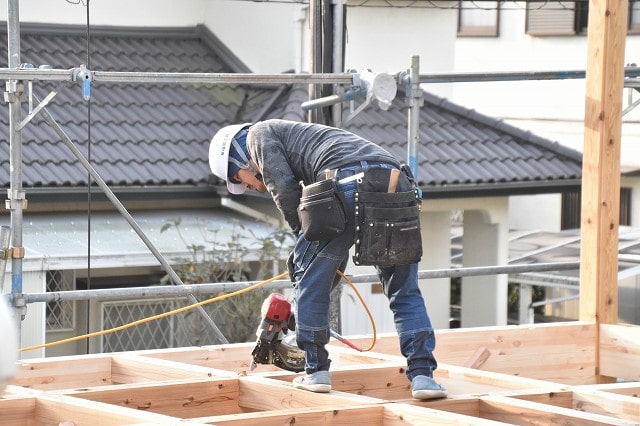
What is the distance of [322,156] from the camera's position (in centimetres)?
418

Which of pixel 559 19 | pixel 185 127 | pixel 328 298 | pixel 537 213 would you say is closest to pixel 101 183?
pixel 328 298

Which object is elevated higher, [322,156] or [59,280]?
[322,156]

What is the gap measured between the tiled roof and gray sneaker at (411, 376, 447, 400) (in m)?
4.81

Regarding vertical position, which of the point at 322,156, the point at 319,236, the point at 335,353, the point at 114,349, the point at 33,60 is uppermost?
the point at 33,60

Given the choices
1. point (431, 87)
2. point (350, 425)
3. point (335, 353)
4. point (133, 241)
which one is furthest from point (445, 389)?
point (431, 87)

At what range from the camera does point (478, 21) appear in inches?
650

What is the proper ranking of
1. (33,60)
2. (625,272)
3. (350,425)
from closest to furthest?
(350,425) < (33,60) < (625,272)

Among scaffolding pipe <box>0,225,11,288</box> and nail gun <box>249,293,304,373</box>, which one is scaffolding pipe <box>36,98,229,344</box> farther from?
nail gun <box>249,293,304,373</box>

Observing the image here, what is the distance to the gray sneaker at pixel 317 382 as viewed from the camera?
4.20 m

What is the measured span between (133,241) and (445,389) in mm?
4478

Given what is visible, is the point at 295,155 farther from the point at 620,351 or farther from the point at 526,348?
the point at 620,351

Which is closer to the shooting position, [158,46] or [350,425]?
[350,425]

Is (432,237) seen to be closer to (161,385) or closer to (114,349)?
(114,349)

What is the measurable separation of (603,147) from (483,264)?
5.15 meters
